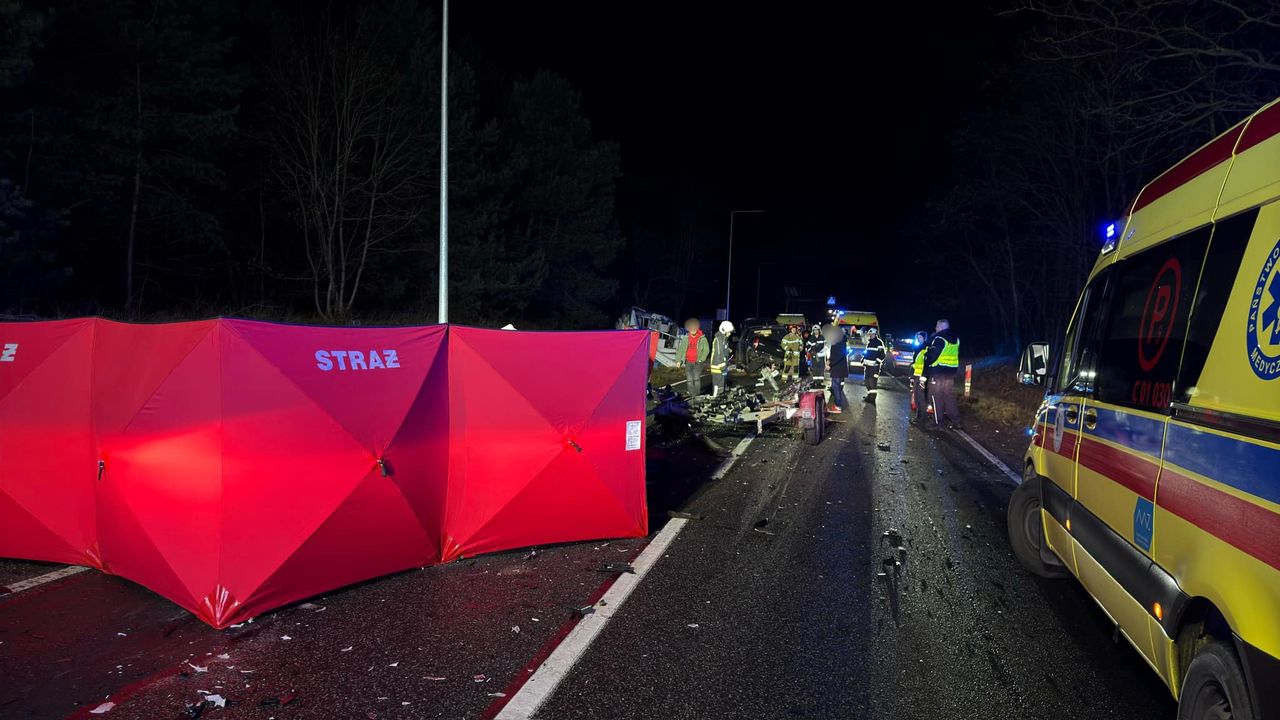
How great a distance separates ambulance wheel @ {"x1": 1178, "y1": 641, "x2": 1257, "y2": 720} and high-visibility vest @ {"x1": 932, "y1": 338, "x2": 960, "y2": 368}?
11058 mm

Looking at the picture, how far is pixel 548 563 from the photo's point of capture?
5.55 m

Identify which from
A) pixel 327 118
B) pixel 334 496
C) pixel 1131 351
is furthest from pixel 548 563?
pixel 327 118

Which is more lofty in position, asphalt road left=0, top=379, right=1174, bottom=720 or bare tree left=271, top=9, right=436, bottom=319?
bare tree left=271, top=9, right=436, bottom=319

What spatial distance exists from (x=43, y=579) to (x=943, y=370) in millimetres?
13075

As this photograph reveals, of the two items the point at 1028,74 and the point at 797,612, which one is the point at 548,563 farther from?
the point at 1028,74

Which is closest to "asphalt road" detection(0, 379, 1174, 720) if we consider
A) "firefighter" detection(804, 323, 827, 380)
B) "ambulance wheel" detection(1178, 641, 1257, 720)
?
"ambulance wheel" detection(1178, 641, 1257, 720)

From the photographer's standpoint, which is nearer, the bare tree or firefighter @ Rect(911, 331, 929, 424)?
firefighter @ Rect(911, 331, 929, 424)

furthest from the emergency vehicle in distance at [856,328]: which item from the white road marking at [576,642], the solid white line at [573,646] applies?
the solid white line at [573,646]

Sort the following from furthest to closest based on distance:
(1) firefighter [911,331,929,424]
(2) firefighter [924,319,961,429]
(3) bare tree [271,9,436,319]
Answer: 1. (3) bare tree [271,9,436,319]
2. (1) firefighter [911,331,929,424]
3. (2) firefighter [924,319,961,429]

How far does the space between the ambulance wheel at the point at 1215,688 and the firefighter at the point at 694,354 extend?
12805 mm

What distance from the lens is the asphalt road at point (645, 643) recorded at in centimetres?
350

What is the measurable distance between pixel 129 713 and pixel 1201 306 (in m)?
4.97

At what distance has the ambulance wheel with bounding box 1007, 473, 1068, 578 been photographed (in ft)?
17.7

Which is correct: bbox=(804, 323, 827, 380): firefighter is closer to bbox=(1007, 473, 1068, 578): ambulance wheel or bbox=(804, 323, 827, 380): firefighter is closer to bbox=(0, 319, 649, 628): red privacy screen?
bbox=(1007, 473, 1068, 578): ambulance wheel
